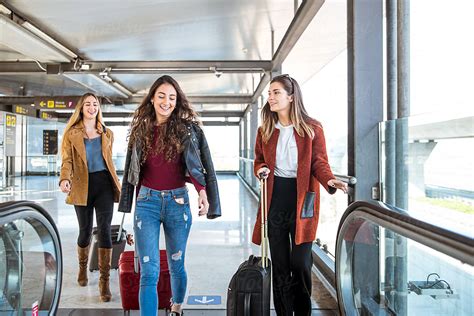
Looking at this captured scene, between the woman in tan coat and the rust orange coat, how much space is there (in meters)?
1.34

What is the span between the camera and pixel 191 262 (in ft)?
13.5

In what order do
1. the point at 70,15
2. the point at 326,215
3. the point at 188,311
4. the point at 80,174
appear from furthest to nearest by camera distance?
the point at 70,15
the point at 326,215
the point at 80,174
the point at 188,311

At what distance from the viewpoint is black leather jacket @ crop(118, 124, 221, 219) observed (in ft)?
7.22

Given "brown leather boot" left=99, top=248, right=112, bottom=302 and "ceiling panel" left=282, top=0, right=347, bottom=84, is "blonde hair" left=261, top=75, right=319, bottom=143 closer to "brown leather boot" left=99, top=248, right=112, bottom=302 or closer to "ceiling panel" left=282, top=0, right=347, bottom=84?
"brown leather boot" left=99, top=248, right=112, bottom=302

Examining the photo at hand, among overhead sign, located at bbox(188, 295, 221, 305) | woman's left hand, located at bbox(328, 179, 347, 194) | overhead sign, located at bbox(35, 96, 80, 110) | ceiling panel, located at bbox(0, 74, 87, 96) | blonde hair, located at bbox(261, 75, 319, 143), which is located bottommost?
overhead sign, located at bbox(188, 295, 221, 305)

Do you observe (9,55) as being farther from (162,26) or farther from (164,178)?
(164,178)

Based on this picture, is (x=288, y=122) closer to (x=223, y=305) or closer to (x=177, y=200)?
(x=177, y=200)

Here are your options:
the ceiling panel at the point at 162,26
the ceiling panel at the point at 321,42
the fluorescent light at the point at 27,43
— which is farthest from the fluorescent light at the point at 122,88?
the ceiling panel at the point at 321,42

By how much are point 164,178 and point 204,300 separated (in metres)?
1.28

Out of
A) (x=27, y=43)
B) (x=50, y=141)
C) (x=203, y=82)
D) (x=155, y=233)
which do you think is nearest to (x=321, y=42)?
(x=203, y=82)

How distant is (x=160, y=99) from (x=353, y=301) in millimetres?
1623

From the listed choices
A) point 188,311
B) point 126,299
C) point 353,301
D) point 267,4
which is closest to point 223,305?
point 188,311

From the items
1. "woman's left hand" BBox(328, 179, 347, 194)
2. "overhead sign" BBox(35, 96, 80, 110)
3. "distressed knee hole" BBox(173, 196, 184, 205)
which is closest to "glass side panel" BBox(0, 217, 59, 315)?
"distressed knee hole" BBox(173, 196, 184, 205)

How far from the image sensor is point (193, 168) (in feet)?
7.31
